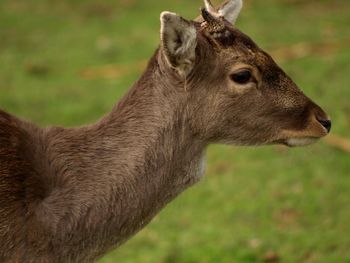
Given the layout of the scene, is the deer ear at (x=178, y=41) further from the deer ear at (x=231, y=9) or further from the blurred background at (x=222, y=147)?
the blurred background at (x=222, y=147)

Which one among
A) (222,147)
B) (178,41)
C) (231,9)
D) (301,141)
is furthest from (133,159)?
(222,147)

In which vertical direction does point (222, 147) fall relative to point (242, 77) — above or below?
below

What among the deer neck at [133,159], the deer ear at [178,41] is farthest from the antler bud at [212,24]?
the deer neck at [133,159]

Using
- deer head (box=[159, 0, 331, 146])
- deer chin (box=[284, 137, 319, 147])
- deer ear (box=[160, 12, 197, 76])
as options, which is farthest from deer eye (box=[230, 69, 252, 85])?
deer chin (box=[284, 137, 319, 147])

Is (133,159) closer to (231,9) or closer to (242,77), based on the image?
(242,77)

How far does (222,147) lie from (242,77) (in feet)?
16.5

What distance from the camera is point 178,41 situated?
5.30m

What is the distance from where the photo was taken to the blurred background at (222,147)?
27.2 feet

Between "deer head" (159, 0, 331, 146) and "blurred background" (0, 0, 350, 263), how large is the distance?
252 centimetres

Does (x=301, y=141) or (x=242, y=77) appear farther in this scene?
(x=301, y=141)

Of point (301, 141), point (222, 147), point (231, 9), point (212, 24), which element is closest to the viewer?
point (212, 24)

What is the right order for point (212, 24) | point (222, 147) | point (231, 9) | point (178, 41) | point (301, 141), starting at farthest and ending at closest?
point (222, 147) < point (231, 9) < point (301, 141) < point (212, 24) < point (178, 41)

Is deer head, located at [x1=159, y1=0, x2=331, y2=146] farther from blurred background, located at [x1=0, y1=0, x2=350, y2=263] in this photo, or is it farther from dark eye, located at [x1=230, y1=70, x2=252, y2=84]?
blurred background, located at [x1=0, y1=0, x2=350, y2=263]

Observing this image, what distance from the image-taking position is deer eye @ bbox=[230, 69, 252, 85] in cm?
548
